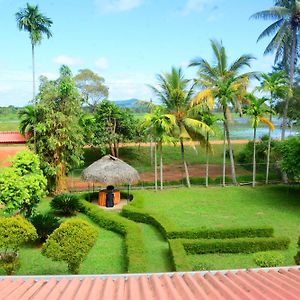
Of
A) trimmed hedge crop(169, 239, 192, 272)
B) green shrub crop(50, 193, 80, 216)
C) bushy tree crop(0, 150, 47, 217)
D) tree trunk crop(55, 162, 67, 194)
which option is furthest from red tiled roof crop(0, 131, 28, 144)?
trimmed hedge crop(169, 239, 192, 272)

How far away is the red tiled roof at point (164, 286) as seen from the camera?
5.68 m

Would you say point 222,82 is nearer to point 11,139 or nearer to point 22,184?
point 22,184

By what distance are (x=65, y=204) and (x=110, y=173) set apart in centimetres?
270

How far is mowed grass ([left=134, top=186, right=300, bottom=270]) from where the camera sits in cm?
1276

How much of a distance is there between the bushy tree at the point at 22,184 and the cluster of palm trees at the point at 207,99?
26.9 feet

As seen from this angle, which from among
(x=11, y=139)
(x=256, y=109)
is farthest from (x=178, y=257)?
(x=11, y=139)

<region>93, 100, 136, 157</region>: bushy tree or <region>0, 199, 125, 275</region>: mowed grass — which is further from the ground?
<region>93, 100, 136, 157</region>: bushy tree

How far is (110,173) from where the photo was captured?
1906 centimetres

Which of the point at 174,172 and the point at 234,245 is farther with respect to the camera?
the point at 174,172

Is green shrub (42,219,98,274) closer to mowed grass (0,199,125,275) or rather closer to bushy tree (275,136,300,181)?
mowed grass (0,199,125,275)

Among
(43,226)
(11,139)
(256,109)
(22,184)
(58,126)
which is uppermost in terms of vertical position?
(256,109)

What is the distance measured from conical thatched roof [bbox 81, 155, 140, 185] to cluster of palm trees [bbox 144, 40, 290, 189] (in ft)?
10.7

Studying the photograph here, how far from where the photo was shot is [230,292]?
18.8 feet

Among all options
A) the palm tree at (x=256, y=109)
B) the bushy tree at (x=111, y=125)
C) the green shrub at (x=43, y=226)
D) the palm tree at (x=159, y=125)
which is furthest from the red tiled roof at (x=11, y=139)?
the green shrub at (x=43, y=226)
